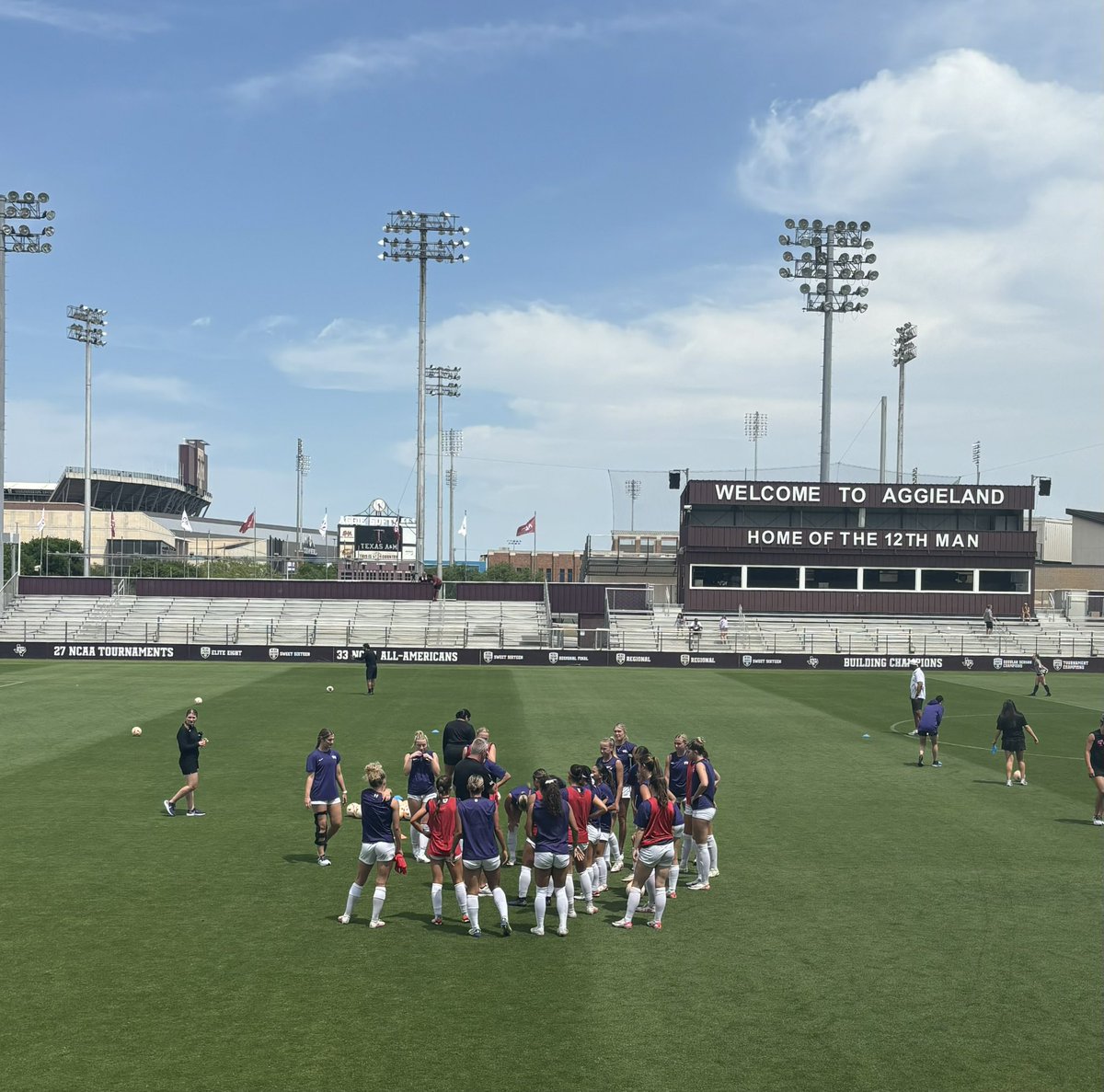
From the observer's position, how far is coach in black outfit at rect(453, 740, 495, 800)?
43.8 ft

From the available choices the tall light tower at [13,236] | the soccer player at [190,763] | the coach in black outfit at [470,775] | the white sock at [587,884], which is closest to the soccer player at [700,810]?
the white sock at [587,884]

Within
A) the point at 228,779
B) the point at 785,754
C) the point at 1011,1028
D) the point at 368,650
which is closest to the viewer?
the point at 1011,1028

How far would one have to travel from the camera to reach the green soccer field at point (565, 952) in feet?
31.5

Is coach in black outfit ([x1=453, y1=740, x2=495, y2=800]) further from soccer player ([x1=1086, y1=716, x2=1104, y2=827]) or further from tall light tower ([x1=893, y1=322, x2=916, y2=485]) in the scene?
tall light tower ([x1=893, y1=322, x2=916, y2=485])

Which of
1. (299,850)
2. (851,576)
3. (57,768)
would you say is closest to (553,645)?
(851,576)

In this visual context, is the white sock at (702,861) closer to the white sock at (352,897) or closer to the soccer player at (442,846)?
the soccer player at (442,846)

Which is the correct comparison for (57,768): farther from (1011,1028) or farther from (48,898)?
(1011,1028)

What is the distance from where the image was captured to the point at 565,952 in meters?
12.5

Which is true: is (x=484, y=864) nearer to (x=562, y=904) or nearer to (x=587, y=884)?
(x=562, y=904)

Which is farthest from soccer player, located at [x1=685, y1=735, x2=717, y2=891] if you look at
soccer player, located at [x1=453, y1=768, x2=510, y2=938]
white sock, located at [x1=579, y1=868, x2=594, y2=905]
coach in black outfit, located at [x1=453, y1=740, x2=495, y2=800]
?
soccer player, located at [x1=453, y1=768, x2=510, y2=938]

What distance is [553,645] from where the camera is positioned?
62906 mm

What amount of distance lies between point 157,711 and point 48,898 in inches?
801

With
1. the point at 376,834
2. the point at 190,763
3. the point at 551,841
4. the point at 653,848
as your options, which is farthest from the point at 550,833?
the point at 190,763

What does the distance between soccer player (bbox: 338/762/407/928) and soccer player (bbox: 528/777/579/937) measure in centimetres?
165
